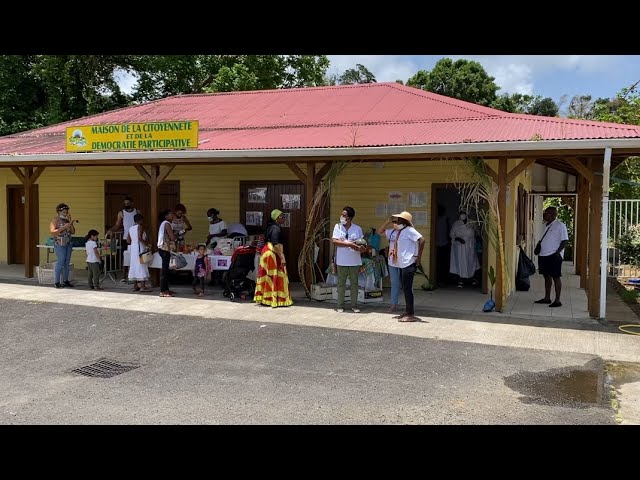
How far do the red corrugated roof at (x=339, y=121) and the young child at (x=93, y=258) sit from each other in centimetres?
224

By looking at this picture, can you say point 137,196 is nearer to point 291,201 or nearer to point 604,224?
point 291,201

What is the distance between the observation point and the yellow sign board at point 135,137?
34.2 feet

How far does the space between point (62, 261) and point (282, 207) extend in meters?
4.39

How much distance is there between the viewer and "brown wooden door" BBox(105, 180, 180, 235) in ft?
44.2

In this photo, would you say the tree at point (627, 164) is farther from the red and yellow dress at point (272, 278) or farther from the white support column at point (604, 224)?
the red and yellow dress at point (272, 278)

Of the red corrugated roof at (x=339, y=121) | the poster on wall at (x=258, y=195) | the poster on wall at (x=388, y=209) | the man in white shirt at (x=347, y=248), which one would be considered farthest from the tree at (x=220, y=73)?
the man in white shirt at (x=347, y=248)

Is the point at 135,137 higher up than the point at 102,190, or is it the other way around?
the point at 135,137

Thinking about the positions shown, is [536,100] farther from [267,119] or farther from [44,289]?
[44,289]

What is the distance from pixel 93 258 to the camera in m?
10.9

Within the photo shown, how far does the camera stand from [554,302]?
9.46 m

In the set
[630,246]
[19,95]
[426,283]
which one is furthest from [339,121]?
[19,95]

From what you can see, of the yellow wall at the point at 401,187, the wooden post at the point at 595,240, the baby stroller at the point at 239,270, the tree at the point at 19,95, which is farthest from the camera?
the tree at the point at 19,95

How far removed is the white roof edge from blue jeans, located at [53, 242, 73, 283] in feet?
5.60
